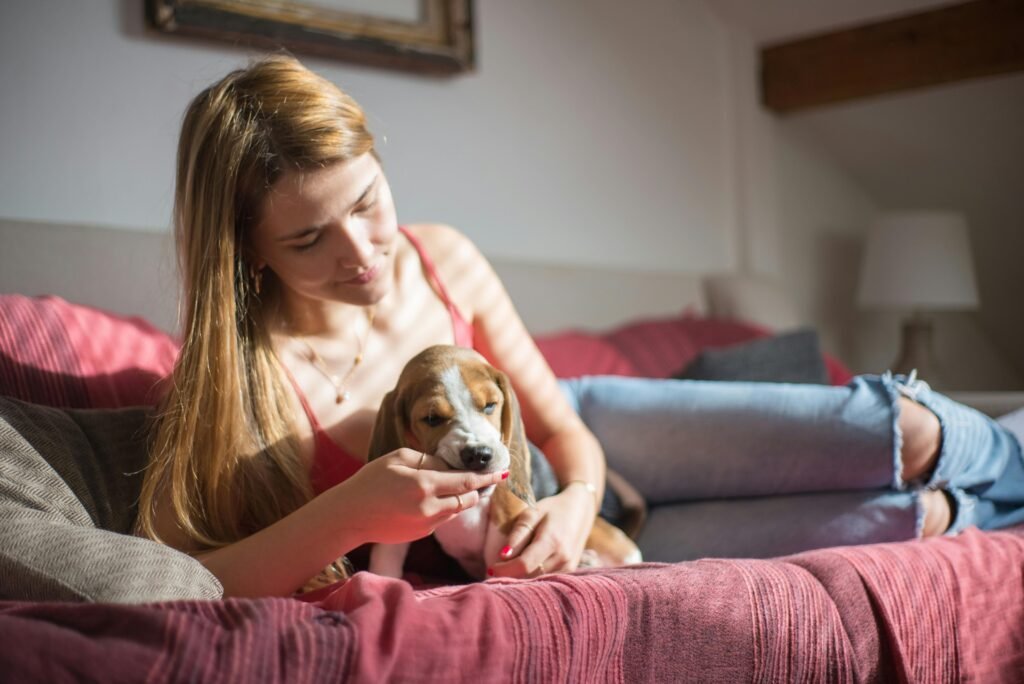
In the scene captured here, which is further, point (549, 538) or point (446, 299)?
point (446, 299)

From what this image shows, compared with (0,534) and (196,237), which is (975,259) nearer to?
(196,237)

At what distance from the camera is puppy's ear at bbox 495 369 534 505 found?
1.12 meters

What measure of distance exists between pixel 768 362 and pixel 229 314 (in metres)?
1.39

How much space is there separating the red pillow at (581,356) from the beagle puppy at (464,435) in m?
1.06

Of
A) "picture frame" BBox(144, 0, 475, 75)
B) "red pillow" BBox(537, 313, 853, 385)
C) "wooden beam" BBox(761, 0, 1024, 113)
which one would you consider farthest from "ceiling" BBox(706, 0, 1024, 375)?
"picture frame" BBox(144, 0, 475, 75)

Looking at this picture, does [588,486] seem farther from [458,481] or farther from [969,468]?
[969,468]

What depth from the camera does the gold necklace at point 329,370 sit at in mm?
1308

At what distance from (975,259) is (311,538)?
3.35 meters

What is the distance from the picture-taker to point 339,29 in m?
2.39

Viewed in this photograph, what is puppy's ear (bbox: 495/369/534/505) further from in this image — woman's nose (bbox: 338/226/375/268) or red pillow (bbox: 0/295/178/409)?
red pillow (bbox: 0/295/178/409)

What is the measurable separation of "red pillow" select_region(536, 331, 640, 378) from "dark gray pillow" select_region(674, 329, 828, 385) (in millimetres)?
161

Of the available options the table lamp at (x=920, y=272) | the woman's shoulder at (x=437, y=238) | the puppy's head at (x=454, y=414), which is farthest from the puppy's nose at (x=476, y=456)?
the table lamp at (x=920, y=272)

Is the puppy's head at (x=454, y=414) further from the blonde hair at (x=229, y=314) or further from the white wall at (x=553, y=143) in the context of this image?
the white wall at (x=553, y=143)

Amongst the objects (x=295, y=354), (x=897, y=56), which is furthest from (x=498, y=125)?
(x=295, y=354)
